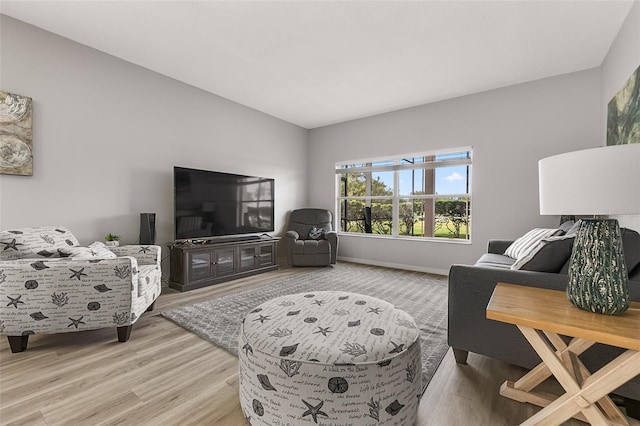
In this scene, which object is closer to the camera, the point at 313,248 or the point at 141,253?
the point at 141,253

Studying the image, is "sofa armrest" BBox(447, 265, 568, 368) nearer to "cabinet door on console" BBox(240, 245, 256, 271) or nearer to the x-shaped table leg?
the x-shaped table leg

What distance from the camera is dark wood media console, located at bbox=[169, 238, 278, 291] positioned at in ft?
11.1

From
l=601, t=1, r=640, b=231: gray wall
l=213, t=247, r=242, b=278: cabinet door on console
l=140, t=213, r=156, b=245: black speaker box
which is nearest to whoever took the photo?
l=601, t=1, r=640, b=231: gray wall

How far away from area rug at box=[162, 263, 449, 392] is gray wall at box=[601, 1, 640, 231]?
5.60ft

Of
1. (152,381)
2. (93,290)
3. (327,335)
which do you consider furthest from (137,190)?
(327,335)

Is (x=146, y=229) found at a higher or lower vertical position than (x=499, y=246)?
higher

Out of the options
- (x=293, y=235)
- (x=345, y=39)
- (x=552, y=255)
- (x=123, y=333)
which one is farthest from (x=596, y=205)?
(x=293, y=235)

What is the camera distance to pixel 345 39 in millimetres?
2680

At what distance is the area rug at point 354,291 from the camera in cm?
209

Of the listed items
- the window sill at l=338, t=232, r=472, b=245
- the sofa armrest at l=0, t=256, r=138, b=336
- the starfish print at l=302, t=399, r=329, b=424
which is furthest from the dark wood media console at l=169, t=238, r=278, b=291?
the starfish print at l=302, t=399, r=329, b=424

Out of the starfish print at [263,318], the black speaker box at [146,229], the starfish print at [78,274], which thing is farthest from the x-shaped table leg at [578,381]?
the black speaker box at [146,229]

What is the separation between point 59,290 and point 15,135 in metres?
1.66

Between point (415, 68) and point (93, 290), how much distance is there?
3.67 metres

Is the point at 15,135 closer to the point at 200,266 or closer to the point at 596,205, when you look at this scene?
the point at 200,266
